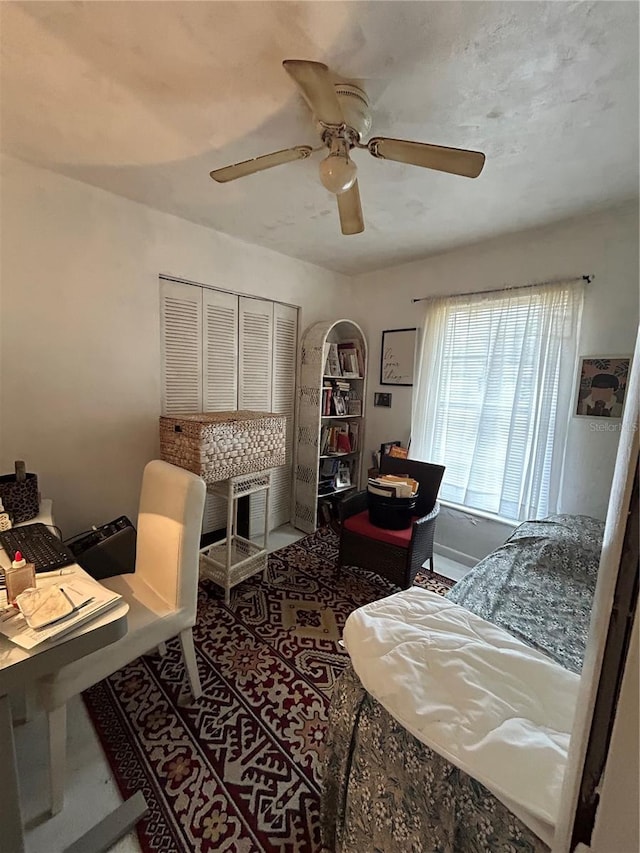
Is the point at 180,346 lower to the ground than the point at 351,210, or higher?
lower

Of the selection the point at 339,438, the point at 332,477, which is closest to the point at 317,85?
the point at 339,438

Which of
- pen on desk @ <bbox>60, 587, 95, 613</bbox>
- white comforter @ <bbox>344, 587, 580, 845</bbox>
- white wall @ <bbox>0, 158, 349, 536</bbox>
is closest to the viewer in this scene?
white comforter @ <bbox>344, 587, 580, 845</bbox>

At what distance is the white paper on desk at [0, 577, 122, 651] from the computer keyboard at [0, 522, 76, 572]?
0.18 metres

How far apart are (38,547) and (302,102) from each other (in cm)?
194

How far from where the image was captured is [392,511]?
7.66 ft

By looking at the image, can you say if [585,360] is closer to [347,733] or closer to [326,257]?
[326,257]

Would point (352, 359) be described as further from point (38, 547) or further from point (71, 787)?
point (71, 787)

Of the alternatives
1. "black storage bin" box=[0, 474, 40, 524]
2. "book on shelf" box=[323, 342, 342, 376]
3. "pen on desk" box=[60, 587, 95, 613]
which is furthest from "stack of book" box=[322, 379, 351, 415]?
"pen on desk" box=[60, 587, 95, 613]

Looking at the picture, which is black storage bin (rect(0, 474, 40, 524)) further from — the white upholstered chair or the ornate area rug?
the ornate area rug

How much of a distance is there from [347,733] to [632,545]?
92 centimetres

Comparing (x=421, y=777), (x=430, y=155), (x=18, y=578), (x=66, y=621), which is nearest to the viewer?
(x=421, y=777)

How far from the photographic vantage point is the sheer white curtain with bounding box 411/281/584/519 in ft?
7.87

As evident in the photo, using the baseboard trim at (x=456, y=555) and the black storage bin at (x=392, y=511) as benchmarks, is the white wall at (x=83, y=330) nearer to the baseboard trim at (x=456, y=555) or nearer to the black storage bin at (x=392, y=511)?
the black storage bin at (x=392, y=511)

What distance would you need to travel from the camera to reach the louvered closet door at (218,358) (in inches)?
105
